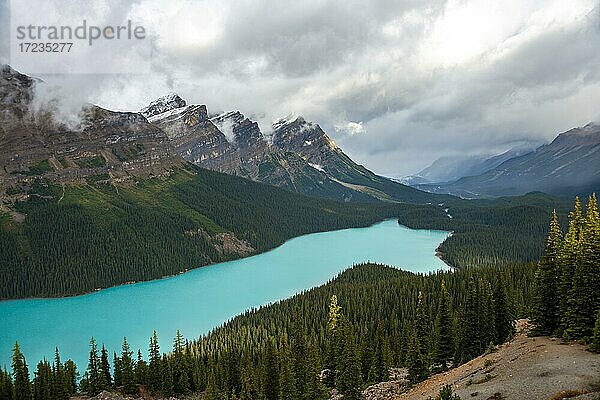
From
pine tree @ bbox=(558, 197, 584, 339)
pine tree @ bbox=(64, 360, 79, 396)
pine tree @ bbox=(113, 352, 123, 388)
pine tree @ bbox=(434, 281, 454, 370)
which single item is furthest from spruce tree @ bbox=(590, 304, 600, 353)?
pine tree @ bbox=(64, 360, 79, 396)

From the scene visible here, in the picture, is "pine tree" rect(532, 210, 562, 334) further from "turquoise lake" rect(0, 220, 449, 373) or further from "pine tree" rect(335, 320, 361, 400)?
"turquoise lake" rect(0, 220, 449, 373)

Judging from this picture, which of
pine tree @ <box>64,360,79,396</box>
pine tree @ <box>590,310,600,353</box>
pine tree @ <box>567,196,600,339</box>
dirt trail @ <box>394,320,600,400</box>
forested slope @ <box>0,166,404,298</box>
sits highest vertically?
forested slope @ <box>0,166,404,298</box>

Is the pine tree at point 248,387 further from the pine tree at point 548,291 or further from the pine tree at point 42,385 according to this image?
the pine tree at point 548,291

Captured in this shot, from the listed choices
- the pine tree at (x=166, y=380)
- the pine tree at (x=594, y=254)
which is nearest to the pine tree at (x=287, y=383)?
the pine tree at (x=166, y=380)

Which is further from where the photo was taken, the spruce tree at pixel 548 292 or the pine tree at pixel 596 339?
the spruce tree at pixel 548 292

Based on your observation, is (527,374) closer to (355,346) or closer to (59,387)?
(355,346)

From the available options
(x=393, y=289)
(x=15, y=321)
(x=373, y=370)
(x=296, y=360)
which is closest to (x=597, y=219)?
(x=373, y=370)

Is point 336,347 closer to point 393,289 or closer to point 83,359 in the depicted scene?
point 393,289
